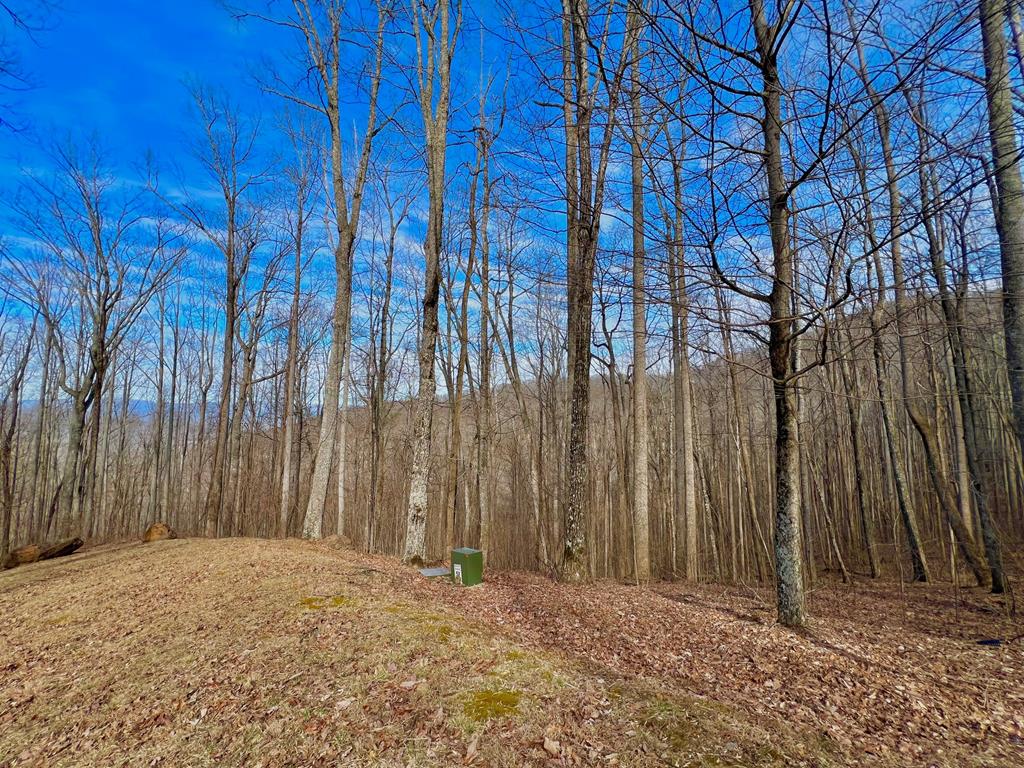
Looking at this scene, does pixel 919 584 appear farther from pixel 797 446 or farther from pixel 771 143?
pixel 771 143

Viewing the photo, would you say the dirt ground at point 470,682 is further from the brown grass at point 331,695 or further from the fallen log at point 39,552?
the fallen log at point 39,552

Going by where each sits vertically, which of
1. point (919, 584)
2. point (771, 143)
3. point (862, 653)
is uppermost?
point (771, 143)

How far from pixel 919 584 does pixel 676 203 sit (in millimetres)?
9362

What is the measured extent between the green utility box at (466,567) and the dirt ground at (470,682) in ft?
2.56

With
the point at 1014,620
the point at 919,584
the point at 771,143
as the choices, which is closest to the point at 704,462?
the point at 919,584

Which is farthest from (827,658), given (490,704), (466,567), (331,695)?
(466,567)

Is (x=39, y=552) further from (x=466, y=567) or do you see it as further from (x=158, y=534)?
(x=466, y=567)

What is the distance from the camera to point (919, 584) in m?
9.21

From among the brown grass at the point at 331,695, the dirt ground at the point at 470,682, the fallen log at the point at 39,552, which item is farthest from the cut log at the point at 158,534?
the brown grass at the point at 331,695

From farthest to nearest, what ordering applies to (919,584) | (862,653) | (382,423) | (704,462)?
(382,423) < (704,462) < (919,584) < (862,653)

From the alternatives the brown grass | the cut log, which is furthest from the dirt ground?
the cut log

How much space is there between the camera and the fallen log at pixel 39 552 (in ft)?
34.0

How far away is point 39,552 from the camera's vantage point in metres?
10.8

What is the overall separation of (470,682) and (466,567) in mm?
3842
